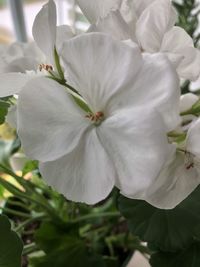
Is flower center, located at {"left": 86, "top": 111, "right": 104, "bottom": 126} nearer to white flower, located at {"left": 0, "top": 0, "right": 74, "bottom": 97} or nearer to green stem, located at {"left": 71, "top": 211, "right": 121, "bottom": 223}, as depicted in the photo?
white flower, located at {"left": 0, "top": 0, "right": 74, "bottom": 97}

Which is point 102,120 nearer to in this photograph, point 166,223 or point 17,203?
point 166,223

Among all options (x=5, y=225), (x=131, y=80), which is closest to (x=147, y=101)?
(x=131, y=80)

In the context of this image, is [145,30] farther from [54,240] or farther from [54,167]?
[54,240]

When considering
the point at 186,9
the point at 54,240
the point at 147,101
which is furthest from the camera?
the point at 186,9

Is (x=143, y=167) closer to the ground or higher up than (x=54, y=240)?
higher up

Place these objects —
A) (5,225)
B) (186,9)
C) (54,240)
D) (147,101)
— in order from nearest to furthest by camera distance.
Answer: (147,101) → (5,225) → (54,240) → (186,9)

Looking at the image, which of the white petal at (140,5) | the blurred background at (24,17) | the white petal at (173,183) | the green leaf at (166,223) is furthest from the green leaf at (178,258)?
the blurred background at (24,17)

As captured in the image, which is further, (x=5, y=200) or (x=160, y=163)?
(x=5, y=200)

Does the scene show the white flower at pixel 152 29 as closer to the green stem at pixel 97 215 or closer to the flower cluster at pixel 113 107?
the flower cluster at pixel 113 107
